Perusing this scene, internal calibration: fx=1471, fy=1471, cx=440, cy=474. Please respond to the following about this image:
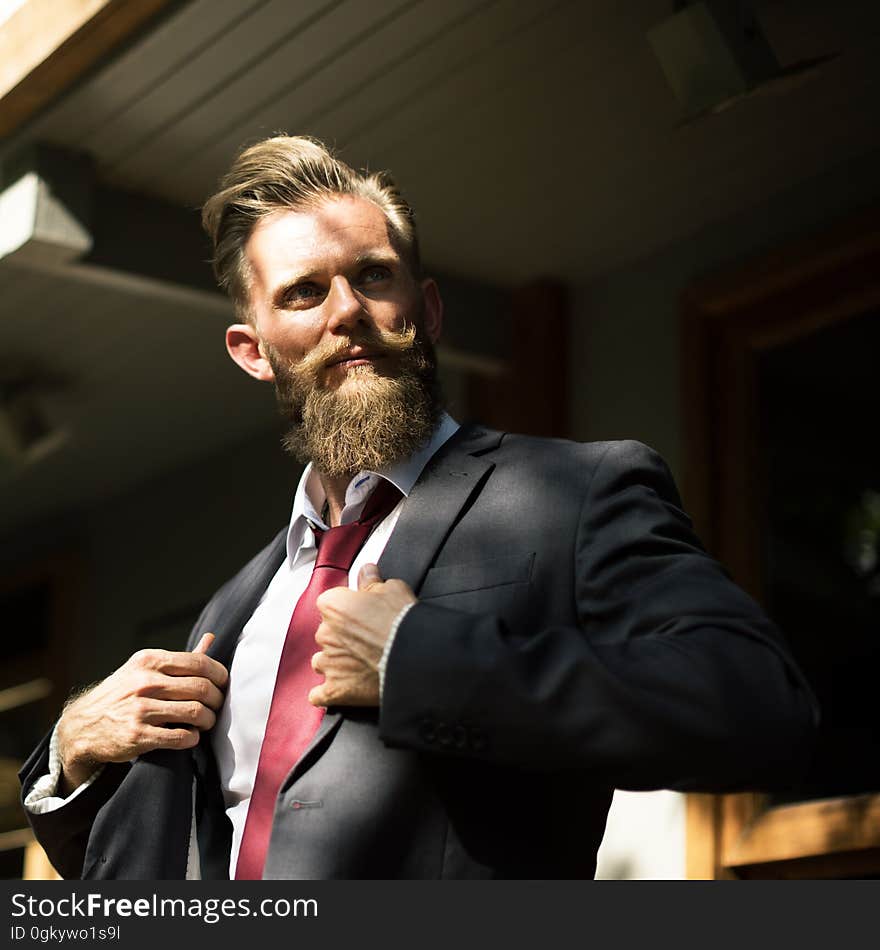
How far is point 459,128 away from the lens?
13.5 ft

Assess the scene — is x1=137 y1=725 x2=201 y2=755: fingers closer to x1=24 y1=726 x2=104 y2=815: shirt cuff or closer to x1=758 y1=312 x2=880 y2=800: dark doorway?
x1=24 y1=726 x2=104 y2=815: shirt cuff

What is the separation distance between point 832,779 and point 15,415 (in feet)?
11.1

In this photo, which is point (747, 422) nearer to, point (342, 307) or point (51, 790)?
point (342, 307)

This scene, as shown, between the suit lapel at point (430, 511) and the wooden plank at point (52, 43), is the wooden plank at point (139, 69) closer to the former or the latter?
the wooden plank at point (52, 43)

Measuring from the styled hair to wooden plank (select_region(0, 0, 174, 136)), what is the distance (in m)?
0.96

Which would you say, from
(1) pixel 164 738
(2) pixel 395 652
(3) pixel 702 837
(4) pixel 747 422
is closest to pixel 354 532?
(1) pixel 164 738

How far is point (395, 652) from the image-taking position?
5.72 ft

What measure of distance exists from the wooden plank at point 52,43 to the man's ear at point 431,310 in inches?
47.4

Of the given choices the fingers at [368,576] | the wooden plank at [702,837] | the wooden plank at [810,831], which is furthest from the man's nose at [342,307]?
the wooden plank at [702,837]

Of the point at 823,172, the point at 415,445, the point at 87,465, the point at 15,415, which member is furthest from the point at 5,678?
the point at 415,445

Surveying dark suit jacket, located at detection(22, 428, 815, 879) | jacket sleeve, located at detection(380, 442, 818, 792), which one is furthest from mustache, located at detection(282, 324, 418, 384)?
jacket sleeve, located at detection(380, 442, 818, 792)

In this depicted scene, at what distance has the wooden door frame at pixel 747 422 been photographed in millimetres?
3979

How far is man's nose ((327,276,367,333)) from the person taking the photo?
A: 7.63ft

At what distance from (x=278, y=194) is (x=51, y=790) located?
41.5 inches
